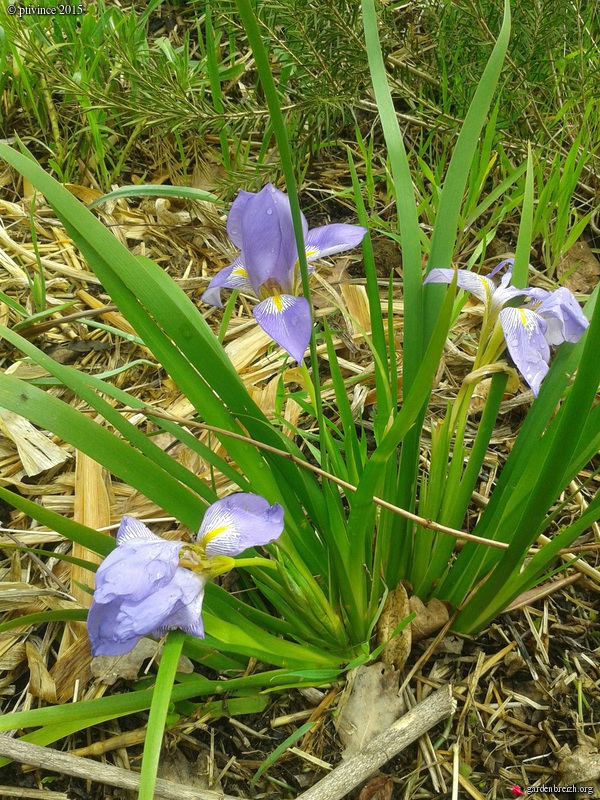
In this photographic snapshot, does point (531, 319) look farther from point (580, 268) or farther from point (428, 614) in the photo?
point (580, 268)

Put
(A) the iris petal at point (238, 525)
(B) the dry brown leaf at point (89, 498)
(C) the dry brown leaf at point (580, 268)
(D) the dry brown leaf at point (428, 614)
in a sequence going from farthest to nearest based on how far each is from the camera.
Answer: (C) the dry brown leaf at point (580, 268) → (B) the dry brown leaf at point (89, 498) → (D) the dry brown leaf at point (428, 614) → (A) the iris petal at point (238, 525)

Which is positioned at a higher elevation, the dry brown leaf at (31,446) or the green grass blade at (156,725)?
the green grass blade at (156,725)

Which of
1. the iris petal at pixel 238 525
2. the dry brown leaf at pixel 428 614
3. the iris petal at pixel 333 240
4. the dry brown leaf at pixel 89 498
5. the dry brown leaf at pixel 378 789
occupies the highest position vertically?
the iris petal at pixel 333 240

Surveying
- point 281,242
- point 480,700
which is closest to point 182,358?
point 281,242

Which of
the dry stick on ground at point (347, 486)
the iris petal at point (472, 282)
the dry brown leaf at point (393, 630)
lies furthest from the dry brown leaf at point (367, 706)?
the iris petal at point (472, 282)

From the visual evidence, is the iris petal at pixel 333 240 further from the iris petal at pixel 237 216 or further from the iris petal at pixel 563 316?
the iris petal at pixel 563 316

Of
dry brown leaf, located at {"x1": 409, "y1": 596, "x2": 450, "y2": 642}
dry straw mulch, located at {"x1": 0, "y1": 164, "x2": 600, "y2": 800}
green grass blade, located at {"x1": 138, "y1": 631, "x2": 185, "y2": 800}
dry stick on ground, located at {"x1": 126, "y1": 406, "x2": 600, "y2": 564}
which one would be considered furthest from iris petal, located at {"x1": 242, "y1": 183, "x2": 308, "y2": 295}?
dry brown leaf, located at {"x1": 409, "y1": 596, "x2": 450, "y2": 642}

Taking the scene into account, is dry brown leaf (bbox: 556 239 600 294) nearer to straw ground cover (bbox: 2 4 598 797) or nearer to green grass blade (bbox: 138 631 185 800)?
straw ground cover (bbox: 2 4 598 797)

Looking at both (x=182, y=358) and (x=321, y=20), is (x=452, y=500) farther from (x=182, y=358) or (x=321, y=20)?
(x=321, y=20)
